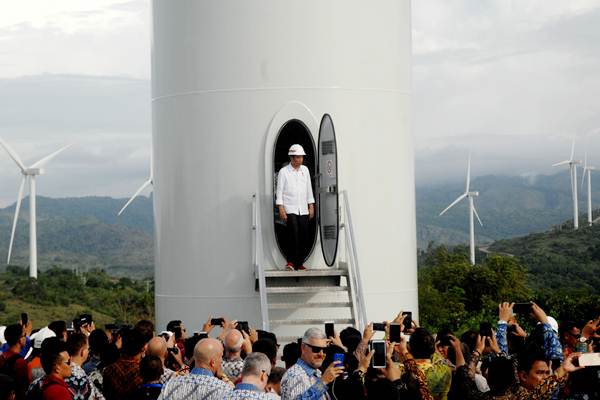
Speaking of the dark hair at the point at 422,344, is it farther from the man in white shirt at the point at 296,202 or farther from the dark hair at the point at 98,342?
the man in white shirt at the point at 296,202

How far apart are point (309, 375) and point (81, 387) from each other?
2.09m

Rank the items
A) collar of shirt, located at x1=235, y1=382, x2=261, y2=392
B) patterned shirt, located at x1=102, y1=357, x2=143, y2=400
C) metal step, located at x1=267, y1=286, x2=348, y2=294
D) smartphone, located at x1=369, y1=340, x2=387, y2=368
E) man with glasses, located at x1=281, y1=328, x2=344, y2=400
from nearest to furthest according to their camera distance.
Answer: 1. collar of shirt, located at x1=235, y1=382, x2=261, y2=392
2. smartphone, located at x1=369, y1=340, x2=387, y2=368
3. man with glasses, located at x1=281, y1=328, x2=344, y2=400
4. patterned shirt, located at x1=102, y1=357, x2=143, y2=400
5. metal step, located at x1=267, y1=286, x2=348, y2=294

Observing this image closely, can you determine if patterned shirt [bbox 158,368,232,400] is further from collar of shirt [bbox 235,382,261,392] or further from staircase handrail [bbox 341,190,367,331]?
staircase handrail [bbox 341,190,367,331]

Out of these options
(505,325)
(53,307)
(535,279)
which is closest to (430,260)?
(535,279)

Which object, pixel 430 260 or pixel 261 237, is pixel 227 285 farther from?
pixel 430 260

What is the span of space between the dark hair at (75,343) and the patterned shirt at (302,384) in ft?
6.88

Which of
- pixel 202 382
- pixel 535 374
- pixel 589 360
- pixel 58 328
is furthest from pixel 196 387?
pixel 58 328

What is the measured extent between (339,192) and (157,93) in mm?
4077

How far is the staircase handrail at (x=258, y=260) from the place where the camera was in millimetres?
21167

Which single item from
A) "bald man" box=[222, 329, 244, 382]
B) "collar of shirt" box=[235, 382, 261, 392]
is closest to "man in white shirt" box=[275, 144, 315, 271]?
"bald man" box=[222, 329, 244, 382]

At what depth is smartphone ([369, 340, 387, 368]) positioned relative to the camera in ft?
31.8

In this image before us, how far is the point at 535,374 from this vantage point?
9.22 m

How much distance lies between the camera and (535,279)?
4092 inches

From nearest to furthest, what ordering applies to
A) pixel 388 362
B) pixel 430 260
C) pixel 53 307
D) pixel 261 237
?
pixel 388 362 → pixel 261 237 → pixel 53 307 → pixel 430 260
